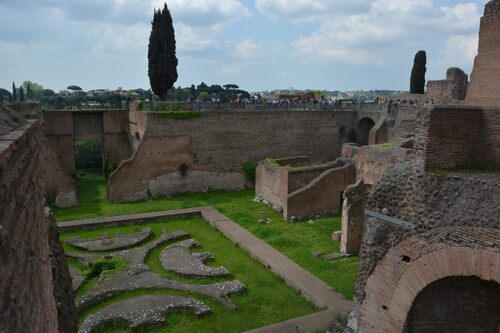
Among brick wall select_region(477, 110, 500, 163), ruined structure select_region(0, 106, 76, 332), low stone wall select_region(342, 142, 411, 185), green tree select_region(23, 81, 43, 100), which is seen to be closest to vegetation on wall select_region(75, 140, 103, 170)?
low stone wall select_region(342, 142, 411, 185)

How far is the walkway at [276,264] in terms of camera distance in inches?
367

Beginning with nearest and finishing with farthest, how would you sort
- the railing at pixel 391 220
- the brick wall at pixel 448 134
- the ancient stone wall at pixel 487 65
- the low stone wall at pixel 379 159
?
1. the railing at pixel 391 220
2. the brick wall at pixel 448 134
3. the ancient stone wall at pixel 487 65
4. the low stone wall at pixel 379 159

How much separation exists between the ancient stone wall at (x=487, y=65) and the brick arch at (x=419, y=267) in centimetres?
837

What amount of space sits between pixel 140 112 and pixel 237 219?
7984 millimetres

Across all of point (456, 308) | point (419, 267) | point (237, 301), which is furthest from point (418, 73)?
point (419, 267)

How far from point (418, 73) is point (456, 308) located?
88.0ft

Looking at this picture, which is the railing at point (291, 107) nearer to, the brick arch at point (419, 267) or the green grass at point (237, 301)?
the green grass at point (237, 301)

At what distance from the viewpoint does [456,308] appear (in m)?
5.99

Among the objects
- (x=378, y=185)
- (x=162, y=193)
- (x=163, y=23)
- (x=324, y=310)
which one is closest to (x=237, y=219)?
(x=162, y=193)

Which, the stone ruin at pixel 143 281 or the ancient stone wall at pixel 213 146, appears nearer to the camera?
the stone ruin at pixel 143 281

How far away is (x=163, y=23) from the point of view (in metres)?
25.2

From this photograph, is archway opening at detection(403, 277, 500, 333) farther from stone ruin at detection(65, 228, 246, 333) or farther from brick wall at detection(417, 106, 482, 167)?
stone ruin at detection(65, 228, 246, 333)

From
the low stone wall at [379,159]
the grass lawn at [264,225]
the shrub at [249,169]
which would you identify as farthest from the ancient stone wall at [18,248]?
the shrub at [249,169]

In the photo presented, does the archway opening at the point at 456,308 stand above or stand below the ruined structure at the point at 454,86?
below
